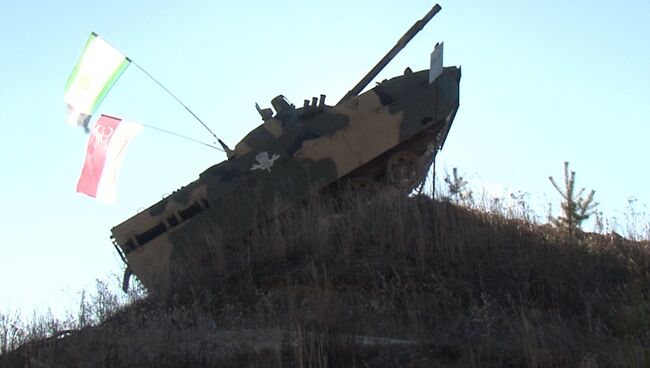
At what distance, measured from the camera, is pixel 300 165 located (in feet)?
45.1

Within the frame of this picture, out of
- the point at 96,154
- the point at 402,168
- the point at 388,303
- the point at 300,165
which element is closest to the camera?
the point at 388,303

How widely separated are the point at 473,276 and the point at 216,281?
2.99 meters

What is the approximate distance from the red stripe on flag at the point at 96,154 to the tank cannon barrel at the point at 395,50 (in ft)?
12.9

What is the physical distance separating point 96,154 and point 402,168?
4.48m

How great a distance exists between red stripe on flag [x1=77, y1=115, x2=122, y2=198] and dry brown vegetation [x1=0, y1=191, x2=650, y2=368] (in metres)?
2.30

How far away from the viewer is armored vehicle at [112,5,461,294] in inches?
525

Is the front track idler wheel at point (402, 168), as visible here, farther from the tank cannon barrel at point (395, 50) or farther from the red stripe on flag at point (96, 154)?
the red stripe on flag at point (96, 154)

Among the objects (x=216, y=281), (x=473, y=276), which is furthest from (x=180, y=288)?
(x=473, y=276)

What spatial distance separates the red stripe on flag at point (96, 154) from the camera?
14320 millimetres

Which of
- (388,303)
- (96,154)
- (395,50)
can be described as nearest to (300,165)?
(96,154)

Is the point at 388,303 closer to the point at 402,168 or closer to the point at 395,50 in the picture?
the point at 402,168

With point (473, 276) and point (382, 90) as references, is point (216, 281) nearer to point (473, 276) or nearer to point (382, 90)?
point (473, 276)

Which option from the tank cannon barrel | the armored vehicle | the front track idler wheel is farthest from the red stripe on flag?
the front track idler wheel

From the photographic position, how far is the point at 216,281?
11.5 m
